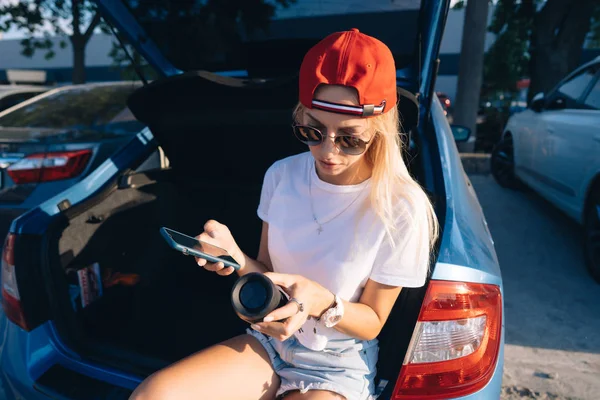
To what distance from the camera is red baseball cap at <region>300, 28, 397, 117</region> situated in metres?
1.30

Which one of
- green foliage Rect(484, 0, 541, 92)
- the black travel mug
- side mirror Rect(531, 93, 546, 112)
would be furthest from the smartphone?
green foliage Rect(484, 0, 541, 92)

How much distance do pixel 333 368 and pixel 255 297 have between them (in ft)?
1.47

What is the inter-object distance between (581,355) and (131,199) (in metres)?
2.81

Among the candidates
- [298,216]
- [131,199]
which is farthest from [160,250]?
[298,216]

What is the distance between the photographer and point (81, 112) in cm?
466

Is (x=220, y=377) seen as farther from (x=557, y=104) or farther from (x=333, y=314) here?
(x=557, y=104)

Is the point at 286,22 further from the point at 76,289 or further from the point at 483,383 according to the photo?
the point at 483,383

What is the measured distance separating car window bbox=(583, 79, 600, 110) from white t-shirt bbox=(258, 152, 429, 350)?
3.62 meters

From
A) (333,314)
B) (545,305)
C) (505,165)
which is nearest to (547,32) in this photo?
(505,165)

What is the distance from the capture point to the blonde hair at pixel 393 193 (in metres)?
1.33

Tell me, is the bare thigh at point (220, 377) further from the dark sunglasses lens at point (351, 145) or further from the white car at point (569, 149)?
the white car at point (569, 149)

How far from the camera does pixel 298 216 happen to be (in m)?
1.51

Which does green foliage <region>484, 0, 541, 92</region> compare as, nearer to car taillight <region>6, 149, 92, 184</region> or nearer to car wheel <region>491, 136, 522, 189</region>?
car wheel <region>491, 136, 522, 189</region>

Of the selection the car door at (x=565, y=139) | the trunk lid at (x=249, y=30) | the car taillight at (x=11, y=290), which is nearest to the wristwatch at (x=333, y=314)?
the car taillight at (x=11, y=290)
